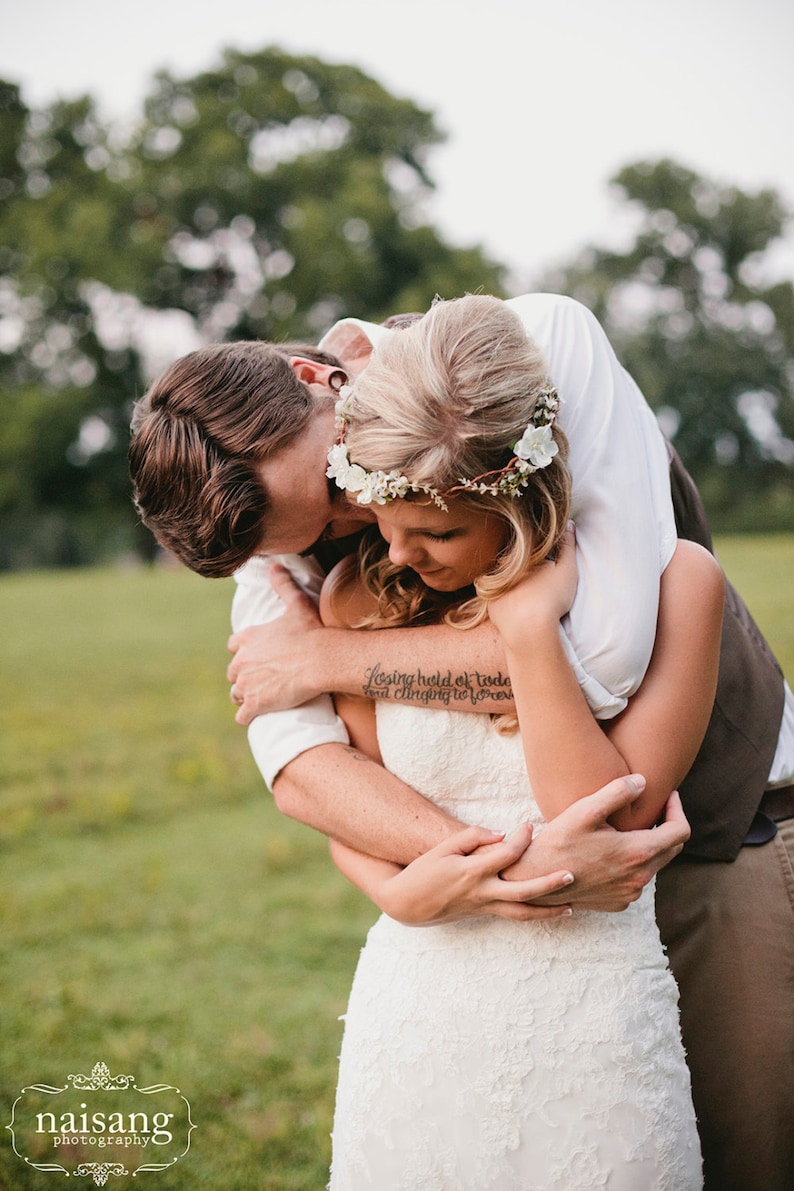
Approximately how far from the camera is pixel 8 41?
804 cm

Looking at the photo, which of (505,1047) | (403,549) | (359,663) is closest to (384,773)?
(359,663)

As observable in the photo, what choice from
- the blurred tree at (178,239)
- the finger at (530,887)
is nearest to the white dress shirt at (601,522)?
the finger at (530,887)

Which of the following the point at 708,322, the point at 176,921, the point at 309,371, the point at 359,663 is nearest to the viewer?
the point at 359,663

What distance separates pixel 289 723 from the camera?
2.46 metres

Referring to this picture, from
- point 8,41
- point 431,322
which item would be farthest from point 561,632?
point 8,41

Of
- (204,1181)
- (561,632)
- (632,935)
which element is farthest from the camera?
(204,1181)

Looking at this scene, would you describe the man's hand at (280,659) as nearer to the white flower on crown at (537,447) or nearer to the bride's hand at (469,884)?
the bride's hand at (469,884)

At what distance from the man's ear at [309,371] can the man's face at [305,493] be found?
0.12m

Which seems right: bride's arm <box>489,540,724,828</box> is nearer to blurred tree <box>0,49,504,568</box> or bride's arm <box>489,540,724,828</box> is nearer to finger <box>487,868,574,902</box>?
finger <box>487,868,574,902</box>

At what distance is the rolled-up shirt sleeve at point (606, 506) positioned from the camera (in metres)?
1.97

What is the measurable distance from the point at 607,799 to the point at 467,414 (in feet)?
2.66

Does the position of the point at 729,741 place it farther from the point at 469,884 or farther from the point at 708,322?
the point at 708,322

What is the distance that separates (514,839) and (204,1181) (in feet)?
9.56

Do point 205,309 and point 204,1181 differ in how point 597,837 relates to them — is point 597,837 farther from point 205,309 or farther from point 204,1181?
point 205,309
